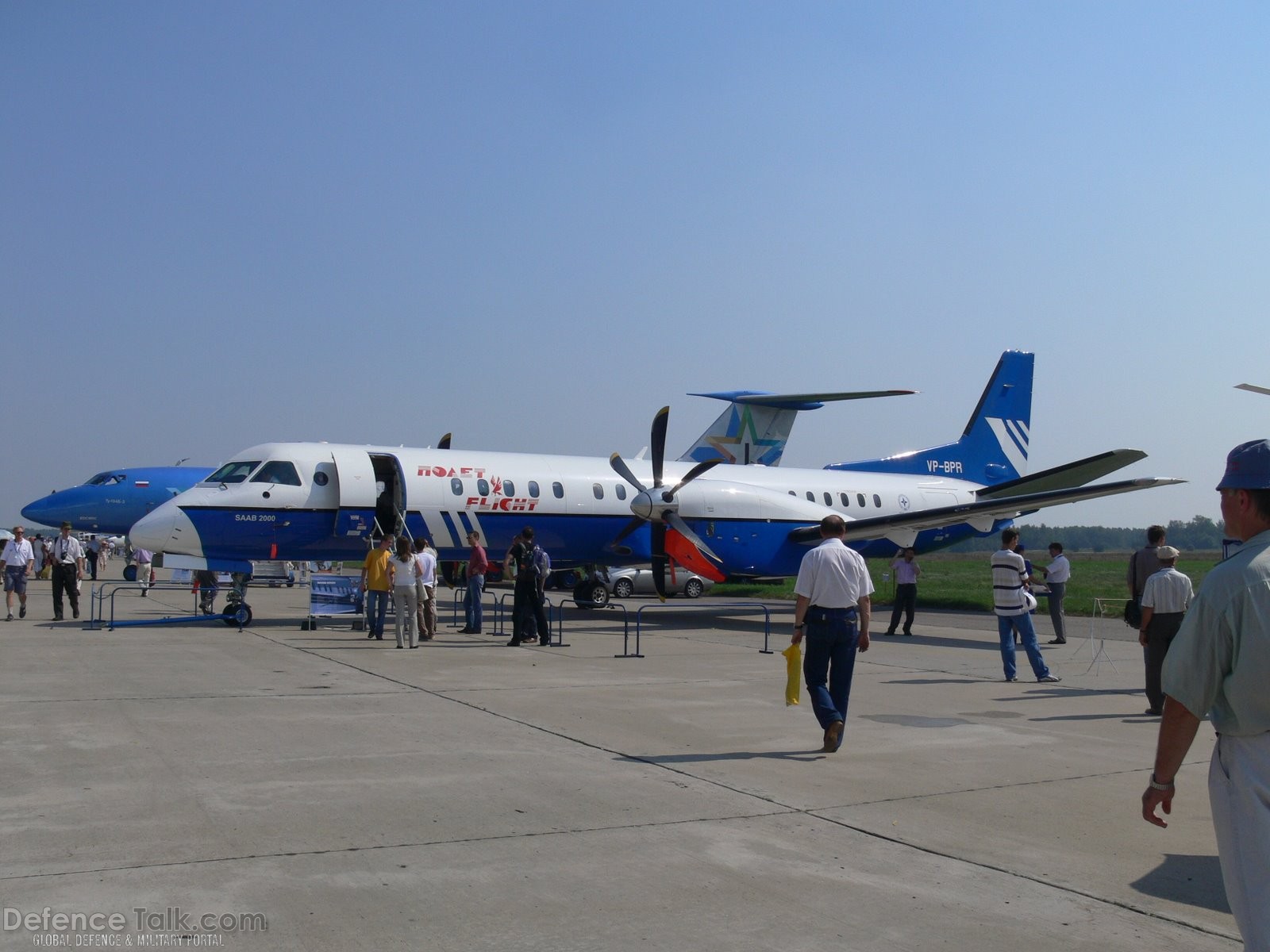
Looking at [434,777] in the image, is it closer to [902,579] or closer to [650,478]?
[902,579]

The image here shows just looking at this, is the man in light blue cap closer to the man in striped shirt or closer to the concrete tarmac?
the concrete tarmac

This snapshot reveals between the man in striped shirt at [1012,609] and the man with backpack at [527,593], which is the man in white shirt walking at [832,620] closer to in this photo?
the man in striped shirt at [1012,609]

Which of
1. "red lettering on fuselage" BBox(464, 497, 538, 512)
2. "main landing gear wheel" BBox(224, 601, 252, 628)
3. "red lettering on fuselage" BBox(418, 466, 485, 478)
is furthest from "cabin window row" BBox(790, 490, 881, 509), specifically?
"main landing gear wheel" BBox(224, 601, 252, 628)

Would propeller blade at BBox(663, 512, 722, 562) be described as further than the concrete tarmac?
Yes

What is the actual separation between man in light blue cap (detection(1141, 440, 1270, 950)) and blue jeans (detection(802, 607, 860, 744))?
493 cm

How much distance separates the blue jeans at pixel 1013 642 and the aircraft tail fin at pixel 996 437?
16.8 meters

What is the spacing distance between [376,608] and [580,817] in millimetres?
11031

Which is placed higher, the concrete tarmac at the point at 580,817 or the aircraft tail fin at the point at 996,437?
the aircraft tail fin at the point at 996,437

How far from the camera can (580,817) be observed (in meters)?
6.10

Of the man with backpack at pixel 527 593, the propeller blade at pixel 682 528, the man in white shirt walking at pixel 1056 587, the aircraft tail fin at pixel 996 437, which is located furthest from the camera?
the aircraft tail fin at pixel 996 437

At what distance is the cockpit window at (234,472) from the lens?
18.8 meters

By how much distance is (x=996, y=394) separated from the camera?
99.0ft

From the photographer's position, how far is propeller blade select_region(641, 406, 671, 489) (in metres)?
21.9

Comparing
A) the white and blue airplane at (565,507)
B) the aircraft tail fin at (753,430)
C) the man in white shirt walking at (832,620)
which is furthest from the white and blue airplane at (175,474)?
the man in white shirt walking at (832,620)
